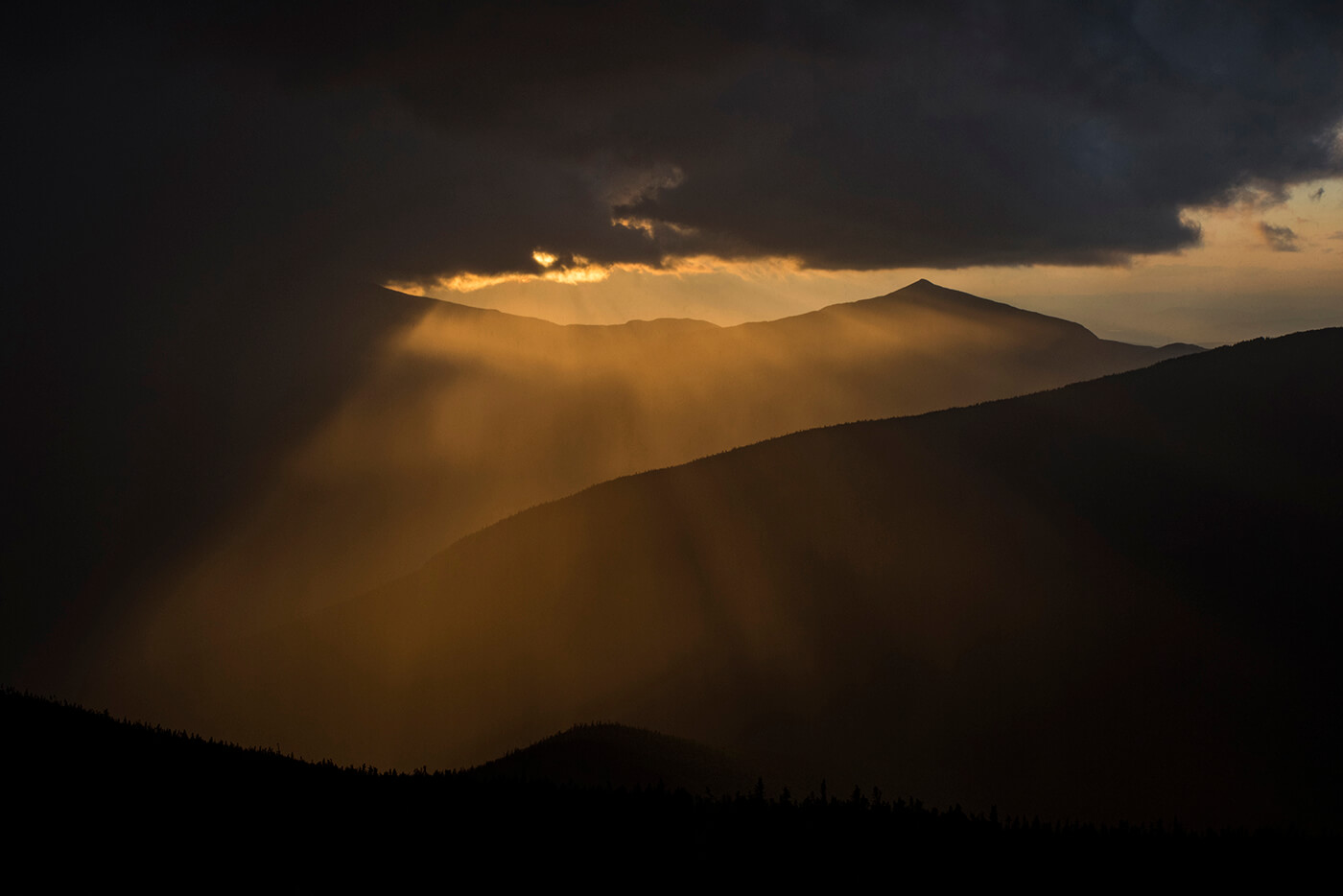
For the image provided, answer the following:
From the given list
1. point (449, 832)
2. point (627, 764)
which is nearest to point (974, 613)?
point (627, 764)

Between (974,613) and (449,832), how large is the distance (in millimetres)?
96998

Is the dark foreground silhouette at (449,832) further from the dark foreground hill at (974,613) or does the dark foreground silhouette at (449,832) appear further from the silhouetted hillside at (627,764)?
the dark foreground hill at (974,613)

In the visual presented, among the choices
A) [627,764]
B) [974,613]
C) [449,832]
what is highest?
[449,832]

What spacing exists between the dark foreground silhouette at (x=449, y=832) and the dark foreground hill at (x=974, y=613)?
104 ft

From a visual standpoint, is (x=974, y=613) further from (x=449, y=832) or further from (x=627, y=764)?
(x=449, y=832)

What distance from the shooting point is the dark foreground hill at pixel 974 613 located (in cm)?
8825

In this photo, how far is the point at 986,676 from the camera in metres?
104

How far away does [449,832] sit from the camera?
29547mm

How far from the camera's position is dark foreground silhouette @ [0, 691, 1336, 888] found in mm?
24609

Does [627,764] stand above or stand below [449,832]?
below

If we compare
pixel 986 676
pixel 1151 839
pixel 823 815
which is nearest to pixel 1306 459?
pixel 986 676

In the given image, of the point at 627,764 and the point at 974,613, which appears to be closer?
the point at 627,764

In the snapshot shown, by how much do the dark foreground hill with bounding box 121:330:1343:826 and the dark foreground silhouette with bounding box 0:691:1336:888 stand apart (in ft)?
104

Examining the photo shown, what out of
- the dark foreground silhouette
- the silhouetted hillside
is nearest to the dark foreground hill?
the silhouetted hillside
